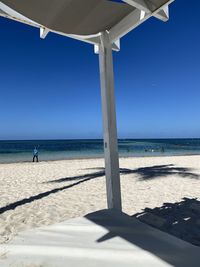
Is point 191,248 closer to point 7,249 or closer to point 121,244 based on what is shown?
point 121,244

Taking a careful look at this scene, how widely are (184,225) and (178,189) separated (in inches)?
128

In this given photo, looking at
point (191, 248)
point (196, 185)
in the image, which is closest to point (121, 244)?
point (191, 248)

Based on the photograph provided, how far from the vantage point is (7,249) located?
8.66 ft

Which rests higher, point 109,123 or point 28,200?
point 109,123

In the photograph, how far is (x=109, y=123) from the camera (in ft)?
12.2

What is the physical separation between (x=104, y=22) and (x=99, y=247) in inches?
110

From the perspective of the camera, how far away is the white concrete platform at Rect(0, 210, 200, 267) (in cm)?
228

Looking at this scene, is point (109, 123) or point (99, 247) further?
point (109, 123)

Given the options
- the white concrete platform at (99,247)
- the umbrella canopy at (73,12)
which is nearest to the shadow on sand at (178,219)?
the white concrete platform at (99,247)

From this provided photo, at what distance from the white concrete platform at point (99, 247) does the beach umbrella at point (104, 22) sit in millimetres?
750

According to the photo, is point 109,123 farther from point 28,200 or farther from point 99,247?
point 28,200

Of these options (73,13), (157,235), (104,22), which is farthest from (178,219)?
(73,13)

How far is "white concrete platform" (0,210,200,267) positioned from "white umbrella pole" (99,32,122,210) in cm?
50

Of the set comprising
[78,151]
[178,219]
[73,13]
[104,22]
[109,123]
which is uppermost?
[104,22]
